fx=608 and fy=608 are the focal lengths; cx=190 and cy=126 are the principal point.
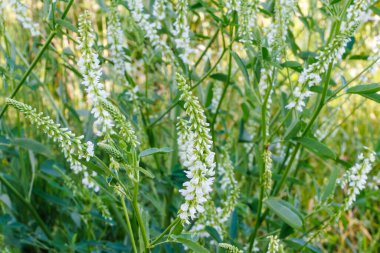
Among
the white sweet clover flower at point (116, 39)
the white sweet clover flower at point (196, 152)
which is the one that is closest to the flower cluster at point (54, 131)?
the white sweet clover flower at point (196, 152)

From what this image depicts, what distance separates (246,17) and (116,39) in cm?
47

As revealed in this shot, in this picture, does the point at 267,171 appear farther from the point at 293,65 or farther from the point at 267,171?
the point at 293,65

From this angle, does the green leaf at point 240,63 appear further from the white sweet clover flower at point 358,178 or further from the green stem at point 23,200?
the green stem at point 23,200

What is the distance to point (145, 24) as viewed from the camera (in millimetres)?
1941

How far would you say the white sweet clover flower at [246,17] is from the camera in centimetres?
158

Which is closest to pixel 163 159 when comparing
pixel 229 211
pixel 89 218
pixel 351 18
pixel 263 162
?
pixel 89 218

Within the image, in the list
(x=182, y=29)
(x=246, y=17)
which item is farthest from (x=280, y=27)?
(x=182, y=29)

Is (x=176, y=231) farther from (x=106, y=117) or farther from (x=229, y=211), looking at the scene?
(x=229, y=211)

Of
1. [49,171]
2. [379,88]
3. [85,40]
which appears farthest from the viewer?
[49,171]

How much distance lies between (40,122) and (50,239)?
104 cm

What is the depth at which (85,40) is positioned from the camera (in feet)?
3.92

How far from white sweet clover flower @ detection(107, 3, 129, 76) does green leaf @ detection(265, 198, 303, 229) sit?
660mm

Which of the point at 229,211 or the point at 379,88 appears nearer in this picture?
the point at 379,88

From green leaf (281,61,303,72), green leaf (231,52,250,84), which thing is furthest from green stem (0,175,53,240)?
green leaf (281,61,303,72)
